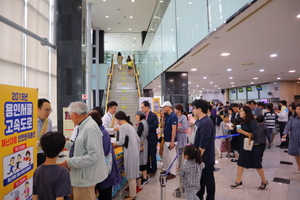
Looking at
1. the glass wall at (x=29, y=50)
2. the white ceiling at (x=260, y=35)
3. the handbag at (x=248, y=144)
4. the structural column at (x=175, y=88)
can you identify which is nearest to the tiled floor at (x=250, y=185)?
the handbag at (x=248, y=144)

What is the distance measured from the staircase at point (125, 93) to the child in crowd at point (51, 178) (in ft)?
31.0

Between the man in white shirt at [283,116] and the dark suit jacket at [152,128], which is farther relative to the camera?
the man in white shirt at [283,116]

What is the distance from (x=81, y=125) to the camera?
2221 millimetres

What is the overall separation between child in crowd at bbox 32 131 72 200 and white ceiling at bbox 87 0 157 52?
14829 mm

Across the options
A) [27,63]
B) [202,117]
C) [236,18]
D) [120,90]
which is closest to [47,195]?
[202,117]

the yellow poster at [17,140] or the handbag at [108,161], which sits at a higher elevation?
the yellow poster at [17,140]

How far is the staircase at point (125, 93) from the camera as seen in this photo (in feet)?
39.3

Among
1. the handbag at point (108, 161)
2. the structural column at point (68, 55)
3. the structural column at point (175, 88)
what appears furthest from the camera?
the structural column at point (175, 88)

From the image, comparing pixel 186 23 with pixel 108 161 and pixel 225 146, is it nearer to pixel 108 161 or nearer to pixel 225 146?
pixel 225 146

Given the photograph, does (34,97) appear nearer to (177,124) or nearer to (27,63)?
(177,124)

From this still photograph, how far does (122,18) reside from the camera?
57.8ft

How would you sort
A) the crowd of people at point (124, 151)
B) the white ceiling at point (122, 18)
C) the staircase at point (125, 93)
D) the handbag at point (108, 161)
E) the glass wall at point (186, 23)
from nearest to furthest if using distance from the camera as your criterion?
the crowd of people at point (124, 151)
the handbag at point (108, 161)
the glass wall at point (186, 23)
the staircase at point (125, 93)
the white ceiling at point (122, 18)

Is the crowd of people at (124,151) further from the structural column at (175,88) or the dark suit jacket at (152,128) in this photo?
the structural column at (175,88)

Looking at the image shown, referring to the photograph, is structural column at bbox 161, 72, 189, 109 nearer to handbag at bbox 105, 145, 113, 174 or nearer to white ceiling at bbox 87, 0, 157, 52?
handbag at bbox 105, 145, 113, 174
